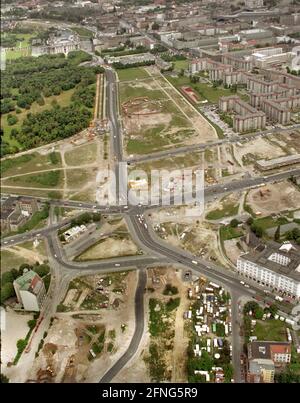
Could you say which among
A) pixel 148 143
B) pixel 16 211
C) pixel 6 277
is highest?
pixel 16 211

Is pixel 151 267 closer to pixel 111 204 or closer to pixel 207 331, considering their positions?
pixel 207 331

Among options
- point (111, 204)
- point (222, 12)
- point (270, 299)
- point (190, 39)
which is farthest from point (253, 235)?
point (190, 39)

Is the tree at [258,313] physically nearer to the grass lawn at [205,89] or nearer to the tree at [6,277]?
the tree at [6,277]

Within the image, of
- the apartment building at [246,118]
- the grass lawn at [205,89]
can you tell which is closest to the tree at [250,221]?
the apartment building at [246,118]

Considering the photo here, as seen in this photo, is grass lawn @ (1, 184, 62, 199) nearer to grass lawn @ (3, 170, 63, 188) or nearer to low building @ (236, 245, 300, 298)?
grass lawn @ (3, 170, 63, 188)

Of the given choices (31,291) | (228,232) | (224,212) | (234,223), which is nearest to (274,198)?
(224,212)

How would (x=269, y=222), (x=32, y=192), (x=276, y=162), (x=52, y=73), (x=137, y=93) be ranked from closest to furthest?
(x=32, y=192) → (x=269, y=222) → (x=276, y=162) → (x=52, y=73) → (x=137, y=93)

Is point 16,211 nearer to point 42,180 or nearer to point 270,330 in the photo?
point 42,180
